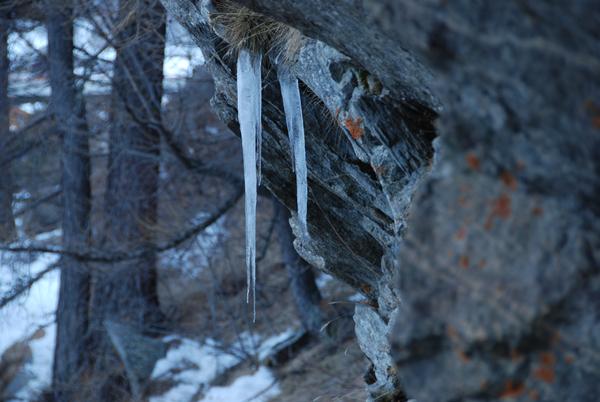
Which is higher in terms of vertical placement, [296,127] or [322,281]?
[322,281]

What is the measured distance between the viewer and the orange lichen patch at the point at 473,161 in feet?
6.24

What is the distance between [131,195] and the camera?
1028 cm

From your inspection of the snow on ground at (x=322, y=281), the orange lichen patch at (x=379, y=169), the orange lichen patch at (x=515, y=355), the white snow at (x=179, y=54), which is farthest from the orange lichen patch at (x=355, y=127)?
the snow on ground at (x=322, y=281)

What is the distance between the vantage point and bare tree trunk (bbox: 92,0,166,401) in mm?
9102

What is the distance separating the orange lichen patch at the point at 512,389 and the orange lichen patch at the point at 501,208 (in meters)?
0.41

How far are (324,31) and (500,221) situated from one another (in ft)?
5.32

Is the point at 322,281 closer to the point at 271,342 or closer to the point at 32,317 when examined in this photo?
the point at 271,342

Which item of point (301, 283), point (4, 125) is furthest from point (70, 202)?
point (301, 283)

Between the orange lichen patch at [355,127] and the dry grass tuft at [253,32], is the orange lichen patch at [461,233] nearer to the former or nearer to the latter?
the orange lichen patch at [355,127]

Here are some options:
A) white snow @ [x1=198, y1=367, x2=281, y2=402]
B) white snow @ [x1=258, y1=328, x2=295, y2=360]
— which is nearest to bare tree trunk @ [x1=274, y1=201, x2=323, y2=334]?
white snow @ [x1=258, y1=328, x2=295, y2=360]

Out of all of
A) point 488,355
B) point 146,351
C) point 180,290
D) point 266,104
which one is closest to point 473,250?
point 488,355

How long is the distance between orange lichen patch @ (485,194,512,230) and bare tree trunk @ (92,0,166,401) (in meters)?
6.63

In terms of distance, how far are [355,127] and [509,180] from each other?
2093 mm

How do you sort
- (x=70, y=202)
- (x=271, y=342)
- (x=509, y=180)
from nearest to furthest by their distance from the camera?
(x=509, y=180) → (x=70, y=202) → (x=271, y=342)
